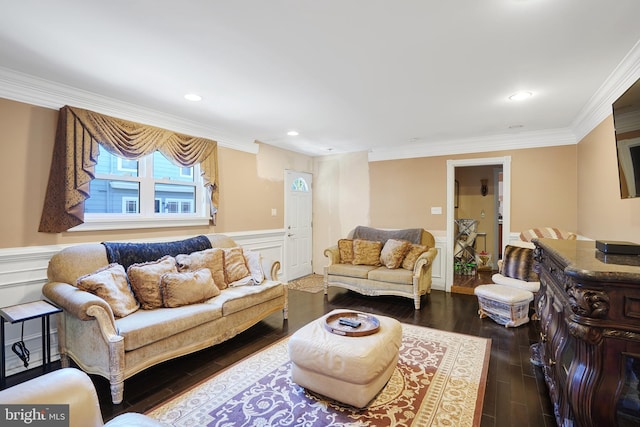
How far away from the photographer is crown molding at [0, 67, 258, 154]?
248 centimetres

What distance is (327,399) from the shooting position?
6.95 ft

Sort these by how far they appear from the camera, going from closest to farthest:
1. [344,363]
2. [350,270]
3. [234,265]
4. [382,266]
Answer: [344,363]
[234,265]
[350,270]
[382,266]

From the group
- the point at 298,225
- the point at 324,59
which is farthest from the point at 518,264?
the point at 298,225

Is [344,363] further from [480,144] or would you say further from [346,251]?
[480,144]

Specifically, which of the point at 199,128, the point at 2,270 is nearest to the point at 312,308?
the point at 199,128

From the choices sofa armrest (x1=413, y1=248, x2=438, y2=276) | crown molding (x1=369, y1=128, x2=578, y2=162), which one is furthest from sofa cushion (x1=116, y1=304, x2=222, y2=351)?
crown molding (x1=369, y1=128, x2=578, y2=162)

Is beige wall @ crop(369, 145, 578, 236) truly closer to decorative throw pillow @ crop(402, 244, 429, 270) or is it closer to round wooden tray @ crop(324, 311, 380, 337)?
decorative throw pillow @ crop(402, 244, 429, 270)

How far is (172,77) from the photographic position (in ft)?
8.36

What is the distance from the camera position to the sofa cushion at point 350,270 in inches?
175

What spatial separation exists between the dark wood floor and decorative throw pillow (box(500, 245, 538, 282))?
1.90 feet

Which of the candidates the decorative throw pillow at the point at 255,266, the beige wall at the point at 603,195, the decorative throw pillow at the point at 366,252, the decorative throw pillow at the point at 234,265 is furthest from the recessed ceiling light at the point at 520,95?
the decorative throw pillow at the point at 234,265

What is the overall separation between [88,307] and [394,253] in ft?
12.0

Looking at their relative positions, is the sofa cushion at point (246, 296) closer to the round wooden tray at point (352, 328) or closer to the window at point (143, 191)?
the round wooden tray at point (352, 328)

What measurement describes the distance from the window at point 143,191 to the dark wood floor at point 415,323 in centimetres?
162
